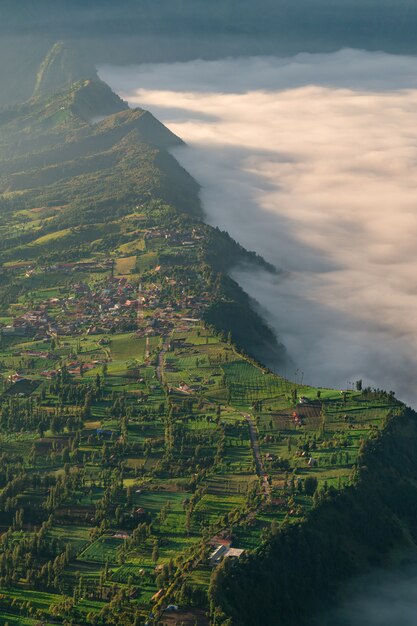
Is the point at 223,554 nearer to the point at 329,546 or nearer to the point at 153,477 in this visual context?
the point at 329,546

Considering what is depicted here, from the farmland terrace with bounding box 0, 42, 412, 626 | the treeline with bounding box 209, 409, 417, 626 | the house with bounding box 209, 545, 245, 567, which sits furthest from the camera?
the house with bounding box 209, 545, 245, 567

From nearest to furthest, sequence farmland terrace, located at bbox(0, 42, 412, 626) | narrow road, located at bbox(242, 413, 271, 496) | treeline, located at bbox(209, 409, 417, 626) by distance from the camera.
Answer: farmland terrace, located at bbox(0, 42, 412, 626) < treeline, located at bbox(209, 409, 417, 626) < narrow road, located at bbox(242, 413, 271, 496)

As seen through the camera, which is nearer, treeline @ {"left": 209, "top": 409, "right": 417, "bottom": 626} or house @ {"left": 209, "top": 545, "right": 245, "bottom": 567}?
treeline @ {"left": 209, "top": 409, "right": 417, "bottom": 626}

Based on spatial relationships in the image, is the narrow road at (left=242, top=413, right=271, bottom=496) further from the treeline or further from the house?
the house

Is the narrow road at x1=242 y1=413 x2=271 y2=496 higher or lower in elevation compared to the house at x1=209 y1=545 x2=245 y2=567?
higher

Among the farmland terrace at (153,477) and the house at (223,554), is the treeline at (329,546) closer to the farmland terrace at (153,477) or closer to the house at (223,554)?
the house at (223,554)

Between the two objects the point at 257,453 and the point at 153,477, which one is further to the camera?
the point at 257,453

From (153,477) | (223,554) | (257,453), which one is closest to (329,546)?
(223,554)

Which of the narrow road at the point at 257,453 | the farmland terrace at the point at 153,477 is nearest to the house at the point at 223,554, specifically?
the farmland terrace at the point at 153,477

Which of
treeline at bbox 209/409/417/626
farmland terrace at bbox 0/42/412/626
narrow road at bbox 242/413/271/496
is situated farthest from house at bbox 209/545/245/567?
narrow road at bbox 242/413/271/496

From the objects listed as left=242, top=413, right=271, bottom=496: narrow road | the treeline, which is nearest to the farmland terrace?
left=242, top=413, right=271, bottom=496: narrow road

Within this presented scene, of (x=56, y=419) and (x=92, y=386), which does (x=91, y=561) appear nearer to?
(x=56, y=419)

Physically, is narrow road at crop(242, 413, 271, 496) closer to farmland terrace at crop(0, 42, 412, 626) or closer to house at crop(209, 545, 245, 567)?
farmland terrace at crop(0, 42, 412, 626)
